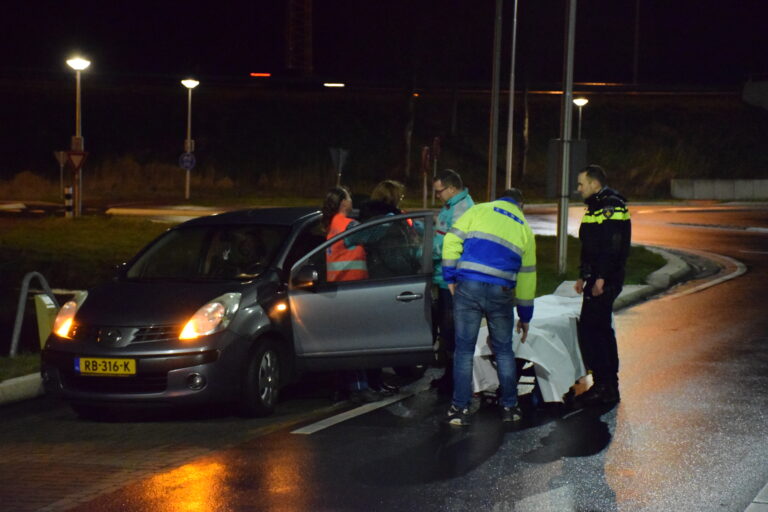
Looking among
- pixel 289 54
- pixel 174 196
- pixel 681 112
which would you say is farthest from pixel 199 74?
pixel 681 112

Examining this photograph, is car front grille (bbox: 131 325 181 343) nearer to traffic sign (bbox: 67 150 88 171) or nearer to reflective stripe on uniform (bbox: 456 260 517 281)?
reflective stripe on uniform (bbox: 456 260 517 281)

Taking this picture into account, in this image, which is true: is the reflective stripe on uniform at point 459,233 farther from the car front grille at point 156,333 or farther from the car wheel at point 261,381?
the car front grille at point 156,333

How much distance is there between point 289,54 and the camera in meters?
71.4

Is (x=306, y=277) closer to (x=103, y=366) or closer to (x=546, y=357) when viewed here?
(x=103, y=366)

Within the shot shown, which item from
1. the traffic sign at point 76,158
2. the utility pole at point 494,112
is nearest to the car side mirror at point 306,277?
the utility pole at point 494,112

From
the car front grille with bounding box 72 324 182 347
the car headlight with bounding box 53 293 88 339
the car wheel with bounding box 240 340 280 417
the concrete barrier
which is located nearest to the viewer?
the car front grille with bounding box 72 324 182 347

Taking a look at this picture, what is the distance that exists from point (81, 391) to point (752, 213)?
36.3m

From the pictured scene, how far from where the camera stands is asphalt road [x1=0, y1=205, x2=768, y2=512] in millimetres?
Answer: 6199

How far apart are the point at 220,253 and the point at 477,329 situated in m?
2.28

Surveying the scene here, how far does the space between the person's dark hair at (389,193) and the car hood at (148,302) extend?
1.44 m

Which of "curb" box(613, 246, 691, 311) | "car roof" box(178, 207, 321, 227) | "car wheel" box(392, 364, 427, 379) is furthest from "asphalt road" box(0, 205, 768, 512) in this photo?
"curb" box(613, 246, 691, 311)

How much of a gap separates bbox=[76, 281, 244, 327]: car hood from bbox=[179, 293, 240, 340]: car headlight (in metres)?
0.05

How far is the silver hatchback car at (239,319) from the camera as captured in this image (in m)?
8.14

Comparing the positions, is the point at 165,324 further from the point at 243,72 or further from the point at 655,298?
the point at 243,72
